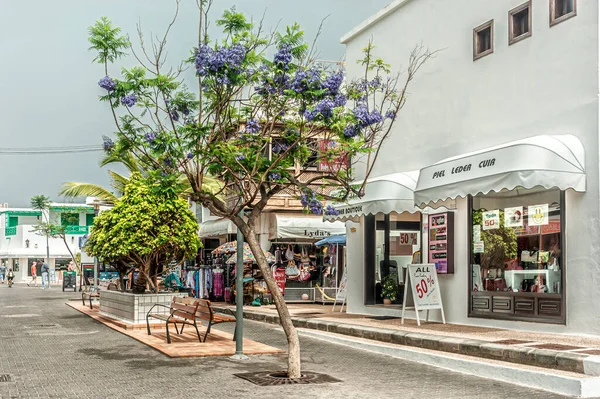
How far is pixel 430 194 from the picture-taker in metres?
14.5

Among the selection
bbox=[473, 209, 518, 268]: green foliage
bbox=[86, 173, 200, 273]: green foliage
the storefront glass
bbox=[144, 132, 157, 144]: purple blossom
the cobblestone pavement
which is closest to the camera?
the cobblestone pavement

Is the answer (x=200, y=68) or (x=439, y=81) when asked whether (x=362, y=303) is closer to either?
(x=439, y=81)

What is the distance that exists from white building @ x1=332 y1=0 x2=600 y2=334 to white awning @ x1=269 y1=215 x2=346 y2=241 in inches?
→ 296

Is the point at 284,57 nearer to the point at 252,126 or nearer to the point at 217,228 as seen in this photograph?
the point at 252,126

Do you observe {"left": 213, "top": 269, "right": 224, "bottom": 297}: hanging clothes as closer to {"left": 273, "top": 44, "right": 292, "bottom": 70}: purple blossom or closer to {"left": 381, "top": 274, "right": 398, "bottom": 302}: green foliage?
{"left": 381, "top": 274, "right": 398, "bottom": 302}: green foliage

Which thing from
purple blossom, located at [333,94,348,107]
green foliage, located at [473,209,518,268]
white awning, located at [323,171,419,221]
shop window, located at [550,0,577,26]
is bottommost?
green foliage, located at [473,209,518,268]

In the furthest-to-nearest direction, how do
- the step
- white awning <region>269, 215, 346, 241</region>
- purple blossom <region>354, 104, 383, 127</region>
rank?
white awning <region>269, 215, 346, 241</region> → purple blossom <region>354, 104, 383, 127</region> → the step

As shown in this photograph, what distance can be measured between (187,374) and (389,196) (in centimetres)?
711

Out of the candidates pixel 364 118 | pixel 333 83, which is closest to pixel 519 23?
pixel 364 118

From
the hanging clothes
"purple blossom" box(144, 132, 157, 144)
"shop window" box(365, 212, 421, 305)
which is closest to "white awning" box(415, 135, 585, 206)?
"shop window" box(365, 212, 421, 305)

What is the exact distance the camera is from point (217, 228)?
99.9 feet

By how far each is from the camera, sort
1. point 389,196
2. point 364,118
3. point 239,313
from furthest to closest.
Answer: point 389,196 < point 239,313 < point 364,118

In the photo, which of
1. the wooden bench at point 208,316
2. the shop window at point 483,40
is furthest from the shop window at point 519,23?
the wooden bench at point 208,316

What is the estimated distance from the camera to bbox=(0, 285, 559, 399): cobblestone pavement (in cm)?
939
